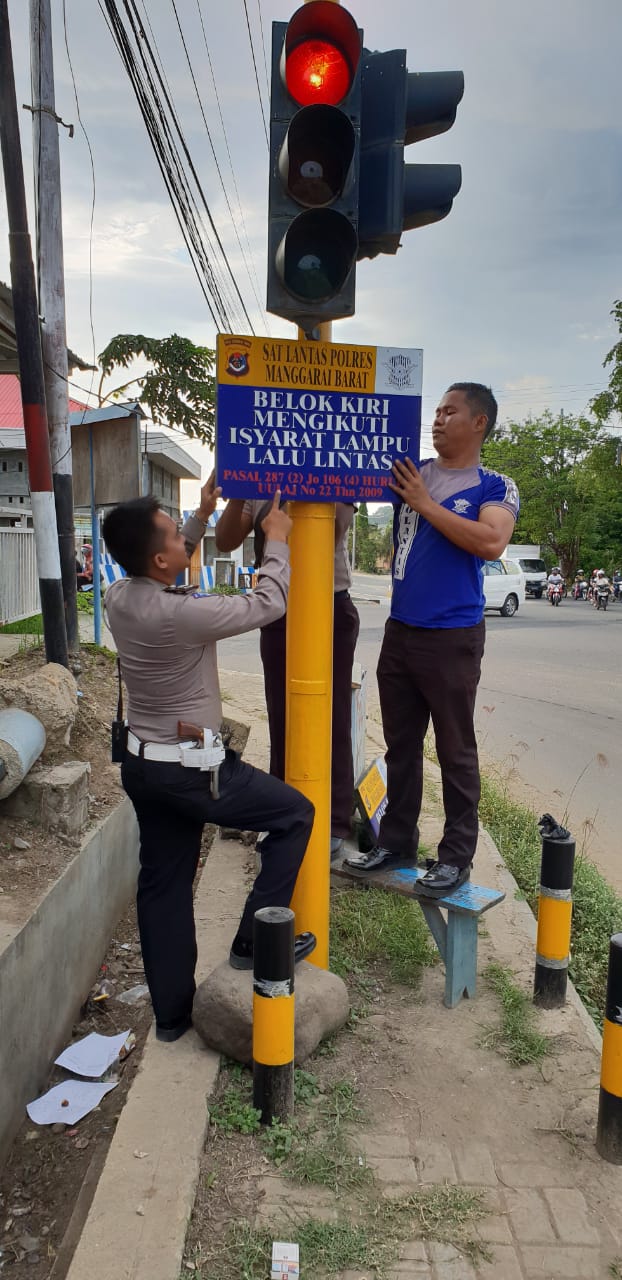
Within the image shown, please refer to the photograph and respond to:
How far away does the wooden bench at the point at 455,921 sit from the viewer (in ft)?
10.0

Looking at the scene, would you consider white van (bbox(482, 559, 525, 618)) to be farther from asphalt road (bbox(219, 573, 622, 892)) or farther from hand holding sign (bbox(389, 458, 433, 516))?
hand holding sign (bbox(389, 458, 433, 516))

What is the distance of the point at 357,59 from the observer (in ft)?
8.47

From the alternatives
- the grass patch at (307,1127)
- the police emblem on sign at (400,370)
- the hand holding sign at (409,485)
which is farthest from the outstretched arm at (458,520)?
the grass patch at (307,1127)

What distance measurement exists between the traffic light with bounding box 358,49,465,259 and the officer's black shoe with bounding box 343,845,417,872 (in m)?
2.19

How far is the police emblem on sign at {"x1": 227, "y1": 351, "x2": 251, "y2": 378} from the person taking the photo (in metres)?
2.71

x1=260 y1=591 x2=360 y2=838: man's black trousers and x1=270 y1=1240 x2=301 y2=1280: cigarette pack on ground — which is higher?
x1=260 y1=591 x2=360 y2=838: man's black trousers

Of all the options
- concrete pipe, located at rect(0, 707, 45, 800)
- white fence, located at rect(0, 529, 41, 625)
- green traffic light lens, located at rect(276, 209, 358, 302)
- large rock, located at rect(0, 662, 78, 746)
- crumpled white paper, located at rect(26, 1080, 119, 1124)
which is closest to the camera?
green traffic light lens, located at rect(276, 209, 358, 302)

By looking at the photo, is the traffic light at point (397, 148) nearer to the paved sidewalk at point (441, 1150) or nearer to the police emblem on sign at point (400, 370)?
the police emblem on sign at point (400, 370)

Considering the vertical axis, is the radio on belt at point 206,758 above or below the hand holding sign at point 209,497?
below

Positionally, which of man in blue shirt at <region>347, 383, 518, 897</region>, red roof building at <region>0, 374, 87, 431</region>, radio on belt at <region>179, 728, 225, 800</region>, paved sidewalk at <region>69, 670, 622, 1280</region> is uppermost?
red roof building at <region>0, 374, 87, 431</region>

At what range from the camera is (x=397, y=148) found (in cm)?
273

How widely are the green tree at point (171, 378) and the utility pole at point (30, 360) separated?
356 centimetres

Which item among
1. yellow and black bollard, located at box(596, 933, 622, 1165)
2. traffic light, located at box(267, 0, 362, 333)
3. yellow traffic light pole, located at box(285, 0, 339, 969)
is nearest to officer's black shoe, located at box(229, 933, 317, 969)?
yellow traffic light pole, located at box(285, 0, 339, 969)

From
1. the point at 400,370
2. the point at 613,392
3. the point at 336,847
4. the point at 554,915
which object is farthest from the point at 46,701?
the point at 613,392
